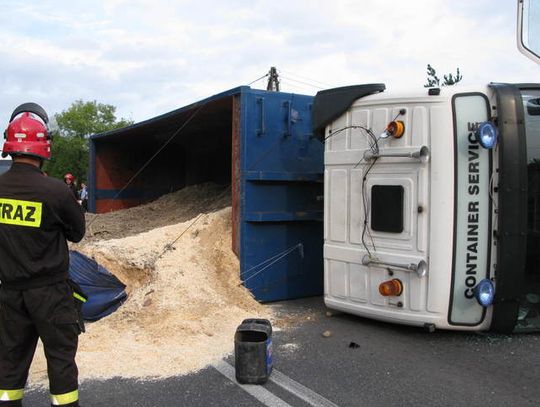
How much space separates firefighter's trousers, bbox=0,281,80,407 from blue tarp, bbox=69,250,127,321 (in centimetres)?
251

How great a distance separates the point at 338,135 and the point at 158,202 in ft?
17.3

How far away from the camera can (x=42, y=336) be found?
312cm

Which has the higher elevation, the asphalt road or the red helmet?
the red helmet

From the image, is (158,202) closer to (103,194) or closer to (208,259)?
(103,194)

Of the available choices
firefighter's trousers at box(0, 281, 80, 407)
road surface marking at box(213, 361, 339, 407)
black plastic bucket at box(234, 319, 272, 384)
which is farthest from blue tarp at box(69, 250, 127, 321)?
firefighter's trousers at box(0, 281, 80, 407)

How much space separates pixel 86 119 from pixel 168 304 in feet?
123

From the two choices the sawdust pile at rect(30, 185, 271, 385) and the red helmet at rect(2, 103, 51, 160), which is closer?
the red helmet at rect(2, 103, 51, 160)

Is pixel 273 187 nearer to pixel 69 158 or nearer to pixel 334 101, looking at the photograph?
pixel 334 101

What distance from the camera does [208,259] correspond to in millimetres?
6191

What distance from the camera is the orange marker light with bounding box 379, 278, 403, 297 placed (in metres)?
4.87

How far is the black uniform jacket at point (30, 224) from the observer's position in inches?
121

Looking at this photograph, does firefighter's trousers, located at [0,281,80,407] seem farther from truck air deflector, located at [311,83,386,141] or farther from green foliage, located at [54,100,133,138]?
green foliage, located at [54,100,133,138]

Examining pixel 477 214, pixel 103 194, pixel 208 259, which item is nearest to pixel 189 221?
pixel 208 259

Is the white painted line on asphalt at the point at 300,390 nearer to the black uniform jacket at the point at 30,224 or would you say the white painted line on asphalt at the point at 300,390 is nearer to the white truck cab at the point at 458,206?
the white truck cab at the point at 458,206
